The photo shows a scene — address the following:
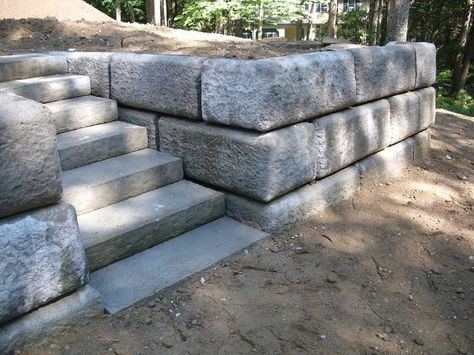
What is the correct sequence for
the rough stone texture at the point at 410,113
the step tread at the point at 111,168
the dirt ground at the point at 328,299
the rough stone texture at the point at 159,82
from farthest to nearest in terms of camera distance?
the rough stone texture at the point at 410,113, the rough stone texture at the point at 159,82, the step tread at the point at 111,168, the dirt ground at the point at 328,299

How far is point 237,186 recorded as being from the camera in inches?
133

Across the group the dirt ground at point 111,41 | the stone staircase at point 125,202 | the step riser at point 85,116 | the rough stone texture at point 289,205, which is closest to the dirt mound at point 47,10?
the dirt ground at point 111,41

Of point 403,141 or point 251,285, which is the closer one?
point 251,285

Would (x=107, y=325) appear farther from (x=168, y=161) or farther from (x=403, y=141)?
(x=403, y=141)

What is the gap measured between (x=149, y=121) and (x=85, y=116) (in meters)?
0.56

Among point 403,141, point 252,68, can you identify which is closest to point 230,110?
point 252,68

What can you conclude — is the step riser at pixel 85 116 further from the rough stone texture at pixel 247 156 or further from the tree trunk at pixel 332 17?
the tree trunk at pixel 332 17

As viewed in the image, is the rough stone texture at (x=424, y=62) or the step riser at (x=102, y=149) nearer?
the step riser at (x=102, y=149)

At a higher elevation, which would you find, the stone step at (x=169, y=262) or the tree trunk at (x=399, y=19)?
the tree trunk at (x=399, y=19)

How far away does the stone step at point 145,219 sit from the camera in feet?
9.25

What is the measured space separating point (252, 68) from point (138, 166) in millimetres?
1165

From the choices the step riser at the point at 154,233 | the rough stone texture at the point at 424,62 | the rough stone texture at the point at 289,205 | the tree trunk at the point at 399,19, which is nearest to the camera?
the step riser at the point at 154,233

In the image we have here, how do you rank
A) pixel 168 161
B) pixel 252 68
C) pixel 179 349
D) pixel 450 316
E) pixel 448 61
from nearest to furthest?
pixel 179 349, pixel 450 316, pixel 252 68, pixel 168 161, pixel 448 61

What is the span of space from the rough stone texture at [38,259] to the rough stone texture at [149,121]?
5.46 ft
